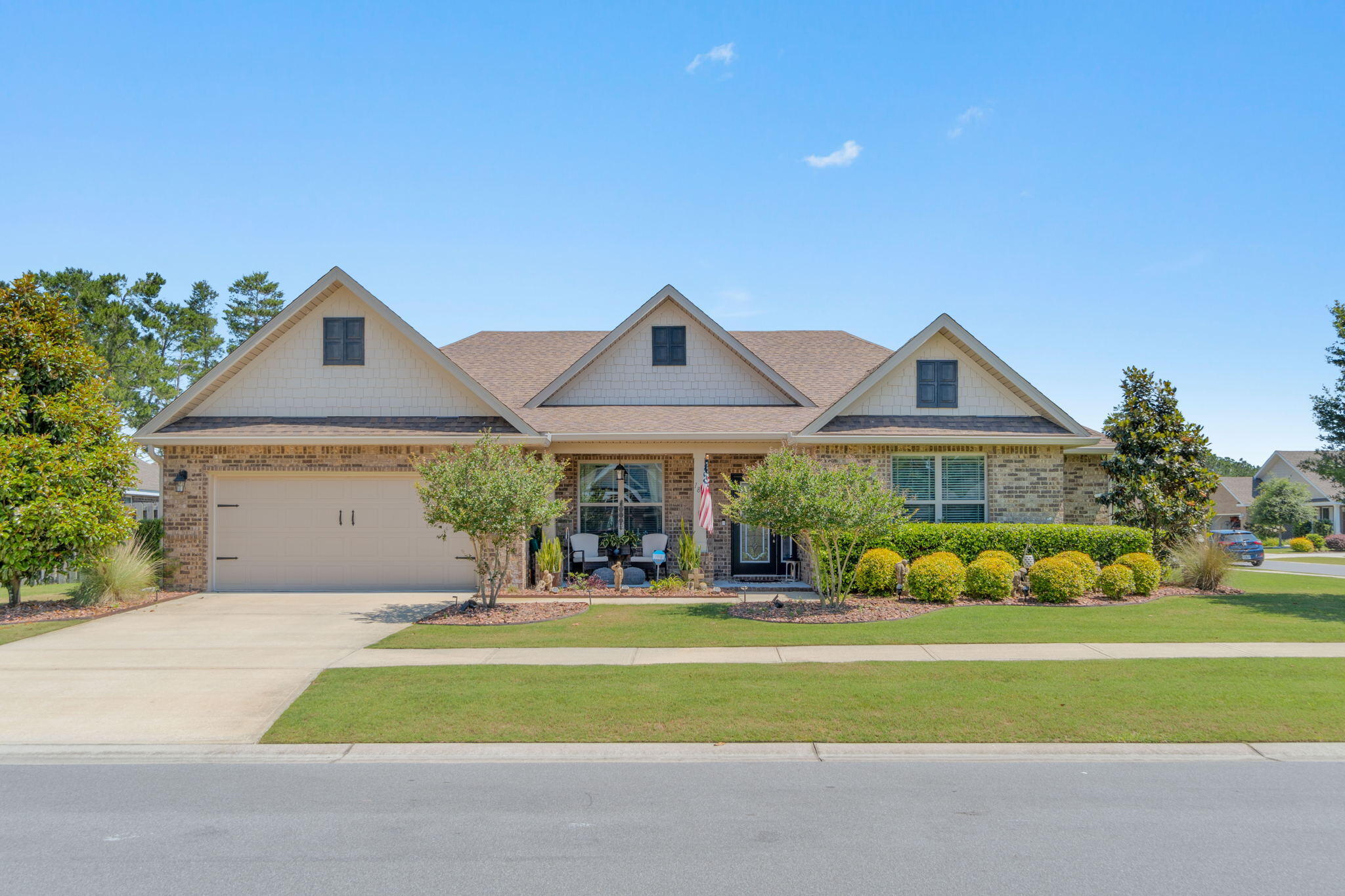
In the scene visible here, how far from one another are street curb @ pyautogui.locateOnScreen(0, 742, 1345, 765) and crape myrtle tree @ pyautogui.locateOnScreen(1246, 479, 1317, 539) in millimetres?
52319

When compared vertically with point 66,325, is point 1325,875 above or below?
below

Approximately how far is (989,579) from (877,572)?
2.00 m

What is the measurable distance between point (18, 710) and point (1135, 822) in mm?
10096

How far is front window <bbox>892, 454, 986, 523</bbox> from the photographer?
60.0 ft

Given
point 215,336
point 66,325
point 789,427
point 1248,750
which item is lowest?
point 1248,750

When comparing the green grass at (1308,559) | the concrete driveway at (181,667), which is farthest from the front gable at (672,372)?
the green grass at (1308,559)

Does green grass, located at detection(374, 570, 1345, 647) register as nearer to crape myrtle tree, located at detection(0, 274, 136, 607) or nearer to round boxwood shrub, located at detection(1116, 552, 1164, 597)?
round boxwood shrub, located at detection(1116, 552, 1164, 597)

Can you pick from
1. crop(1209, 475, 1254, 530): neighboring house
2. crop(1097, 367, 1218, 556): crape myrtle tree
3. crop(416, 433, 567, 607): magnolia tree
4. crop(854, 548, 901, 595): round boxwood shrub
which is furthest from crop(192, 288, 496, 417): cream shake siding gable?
crop(1209, 475, 1254, 530): neighboring house

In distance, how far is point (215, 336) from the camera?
4762 centimetres

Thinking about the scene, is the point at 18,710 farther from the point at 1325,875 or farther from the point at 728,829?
the point at 1325,875

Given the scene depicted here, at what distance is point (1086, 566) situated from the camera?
617 inches

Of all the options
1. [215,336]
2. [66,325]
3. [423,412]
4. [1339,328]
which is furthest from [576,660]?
[215,336]

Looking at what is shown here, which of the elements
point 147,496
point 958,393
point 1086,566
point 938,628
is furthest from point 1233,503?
point 147,496

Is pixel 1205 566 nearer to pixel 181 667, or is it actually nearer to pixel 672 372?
pixel 672 372
